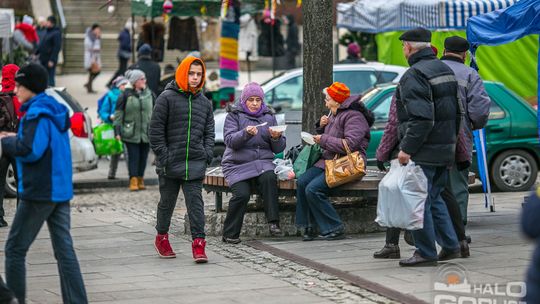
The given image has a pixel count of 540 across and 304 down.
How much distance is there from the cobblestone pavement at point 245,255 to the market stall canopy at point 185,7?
553cm

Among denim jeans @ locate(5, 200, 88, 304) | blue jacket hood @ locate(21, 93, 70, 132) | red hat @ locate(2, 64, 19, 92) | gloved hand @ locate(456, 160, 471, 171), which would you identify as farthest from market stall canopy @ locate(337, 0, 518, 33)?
denim jeans @ locate(5, 200, 88, 304)

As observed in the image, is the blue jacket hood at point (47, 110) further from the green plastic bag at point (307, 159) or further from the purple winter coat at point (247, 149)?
the green plastic bag at point (307, 159)

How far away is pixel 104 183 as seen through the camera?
18141 millimetres

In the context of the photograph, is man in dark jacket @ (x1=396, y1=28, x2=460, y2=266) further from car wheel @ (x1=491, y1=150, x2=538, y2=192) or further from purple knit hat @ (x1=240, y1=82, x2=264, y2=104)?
car wheel @ (x1=491, y1=150, x2=538, y2=192)

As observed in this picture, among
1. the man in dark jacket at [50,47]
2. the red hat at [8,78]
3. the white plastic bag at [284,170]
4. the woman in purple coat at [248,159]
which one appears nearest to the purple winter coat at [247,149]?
the woman in purple coat at [248,159]

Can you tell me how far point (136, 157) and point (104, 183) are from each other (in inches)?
Result: 49.5

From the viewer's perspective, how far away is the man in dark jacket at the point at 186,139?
10.1m

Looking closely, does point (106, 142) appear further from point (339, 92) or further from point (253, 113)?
point (339, 92)

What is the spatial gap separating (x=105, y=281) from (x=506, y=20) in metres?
4.89

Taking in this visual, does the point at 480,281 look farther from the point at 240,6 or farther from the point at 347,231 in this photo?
the point at 240,6

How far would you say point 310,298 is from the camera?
836cm

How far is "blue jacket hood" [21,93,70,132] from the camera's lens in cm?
746

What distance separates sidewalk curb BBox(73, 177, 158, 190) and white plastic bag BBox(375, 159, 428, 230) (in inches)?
375

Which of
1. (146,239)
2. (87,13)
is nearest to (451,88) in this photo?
(146,239)
